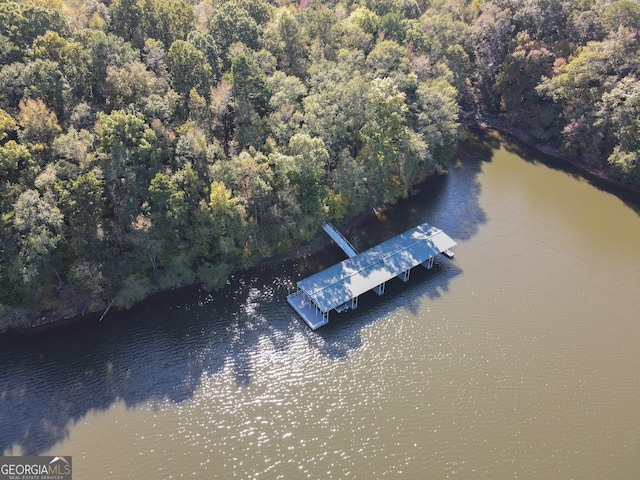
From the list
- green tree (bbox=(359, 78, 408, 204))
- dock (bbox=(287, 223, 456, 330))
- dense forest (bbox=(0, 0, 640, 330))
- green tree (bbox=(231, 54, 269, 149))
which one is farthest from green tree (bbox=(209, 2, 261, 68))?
dock (bbox=(287, 223, 456, 330))

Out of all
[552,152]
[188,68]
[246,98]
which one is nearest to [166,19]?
[188,68]

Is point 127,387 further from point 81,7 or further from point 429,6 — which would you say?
point 429,6

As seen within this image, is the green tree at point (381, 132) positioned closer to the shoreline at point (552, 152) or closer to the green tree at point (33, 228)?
the shoreline at point (552, 152)

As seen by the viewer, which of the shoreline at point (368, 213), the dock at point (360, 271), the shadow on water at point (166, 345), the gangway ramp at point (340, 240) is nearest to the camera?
the shadow on water at point (166, 345)

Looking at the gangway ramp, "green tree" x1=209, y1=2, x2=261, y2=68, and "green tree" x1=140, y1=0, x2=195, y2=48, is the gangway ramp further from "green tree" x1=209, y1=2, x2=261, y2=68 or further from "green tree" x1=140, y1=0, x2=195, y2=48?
"green tree" x1=140, y1=0, x2=195, y2=48

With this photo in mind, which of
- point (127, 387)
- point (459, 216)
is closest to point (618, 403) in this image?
point (459, 216)

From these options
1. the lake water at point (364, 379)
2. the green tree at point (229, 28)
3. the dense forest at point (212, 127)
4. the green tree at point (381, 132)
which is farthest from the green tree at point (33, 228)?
the green tree at point (381, 132)

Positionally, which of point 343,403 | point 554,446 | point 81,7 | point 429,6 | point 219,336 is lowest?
point 219,336
